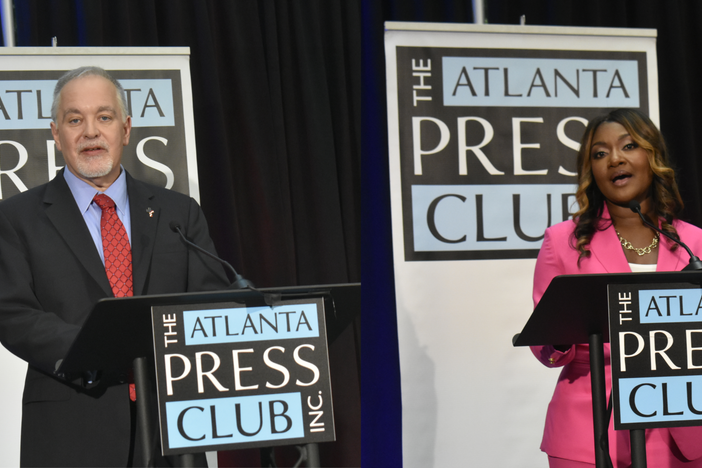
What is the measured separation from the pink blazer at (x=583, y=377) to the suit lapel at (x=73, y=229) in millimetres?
1186

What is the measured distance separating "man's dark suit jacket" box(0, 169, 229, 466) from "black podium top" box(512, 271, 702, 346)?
0.89 meters

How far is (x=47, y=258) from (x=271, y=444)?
847 mm

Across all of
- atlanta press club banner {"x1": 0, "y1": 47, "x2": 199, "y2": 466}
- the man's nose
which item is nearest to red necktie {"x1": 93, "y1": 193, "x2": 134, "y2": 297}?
the man's nose

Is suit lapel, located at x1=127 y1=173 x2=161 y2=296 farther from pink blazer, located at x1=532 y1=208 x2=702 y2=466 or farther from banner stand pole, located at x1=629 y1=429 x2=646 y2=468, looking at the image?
banner stand pole, located at x1=629 y1=429 x2=646 y2=468

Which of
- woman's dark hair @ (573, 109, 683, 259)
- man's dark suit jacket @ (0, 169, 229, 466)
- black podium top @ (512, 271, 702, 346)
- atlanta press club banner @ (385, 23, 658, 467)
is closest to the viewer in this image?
black podium top @ (512, 271, 702, 346)

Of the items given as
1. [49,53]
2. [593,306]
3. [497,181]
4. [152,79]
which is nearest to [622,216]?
[593,306]

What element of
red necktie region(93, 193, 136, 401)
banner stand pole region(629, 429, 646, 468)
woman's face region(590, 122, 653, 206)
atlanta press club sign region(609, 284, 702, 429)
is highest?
woman's face region(590, 122, 653, 206)

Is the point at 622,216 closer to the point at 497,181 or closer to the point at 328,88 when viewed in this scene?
the point at 497,181

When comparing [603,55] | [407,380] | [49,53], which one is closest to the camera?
[49,53]

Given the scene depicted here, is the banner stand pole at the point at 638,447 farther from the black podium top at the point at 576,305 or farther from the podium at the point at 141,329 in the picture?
the podium at the point at 141,329

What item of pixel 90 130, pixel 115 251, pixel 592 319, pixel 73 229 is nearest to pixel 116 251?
pixel 115 251

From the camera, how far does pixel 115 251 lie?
1996 mm

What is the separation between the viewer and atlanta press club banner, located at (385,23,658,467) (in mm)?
3137

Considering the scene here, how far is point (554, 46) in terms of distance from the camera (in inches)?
130
